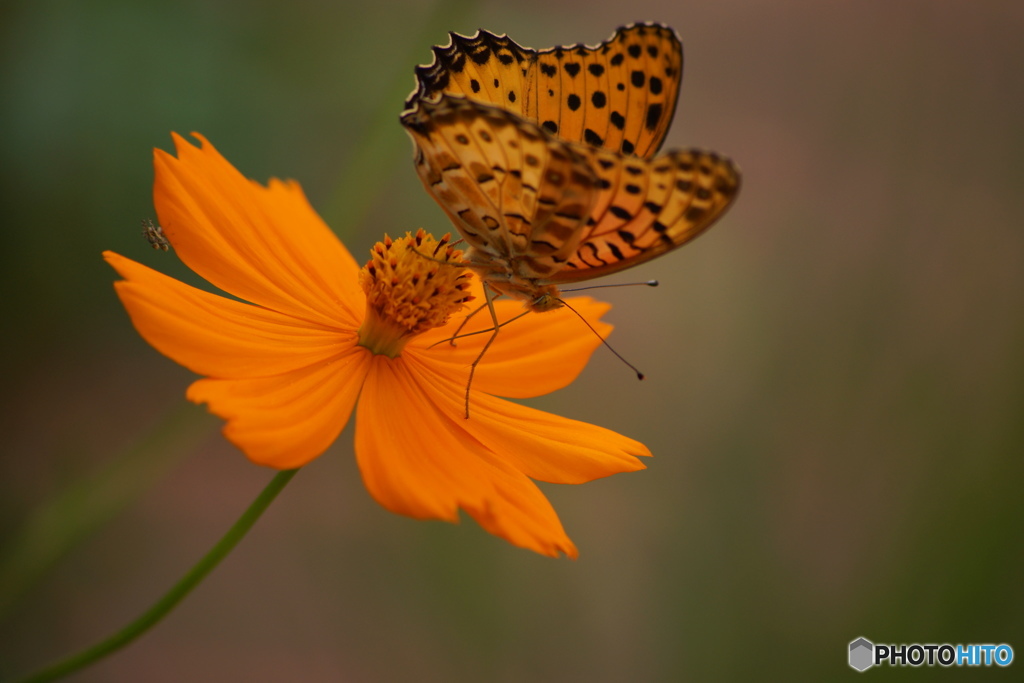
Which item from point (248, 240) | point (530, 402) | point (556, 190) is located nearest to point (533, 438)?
point (556, 190)

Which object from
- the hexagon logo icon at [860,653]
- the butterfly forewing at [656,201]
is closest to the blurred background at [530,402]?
the hexagon logo icon at [860,653]

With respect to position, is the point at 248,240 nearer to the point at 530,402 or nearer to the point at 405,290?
the point at 405,290

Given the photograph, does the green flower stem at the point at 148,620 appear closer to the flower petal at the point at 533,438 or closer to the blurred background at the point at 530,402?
the flower petal at the point at 533,438

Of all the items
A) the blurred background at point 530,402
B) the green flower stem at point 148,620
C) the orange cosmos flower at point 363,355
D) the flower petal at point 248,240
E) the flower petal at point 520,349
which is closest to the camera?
the green flower stem at point 148,620

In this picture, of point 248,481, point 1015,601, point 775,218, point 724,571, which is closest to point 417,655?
point 248,481

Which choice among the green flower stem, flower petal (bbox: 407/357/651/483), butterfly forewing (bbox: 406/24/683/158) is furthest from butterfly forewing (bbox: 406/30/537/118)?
the green flower stem
